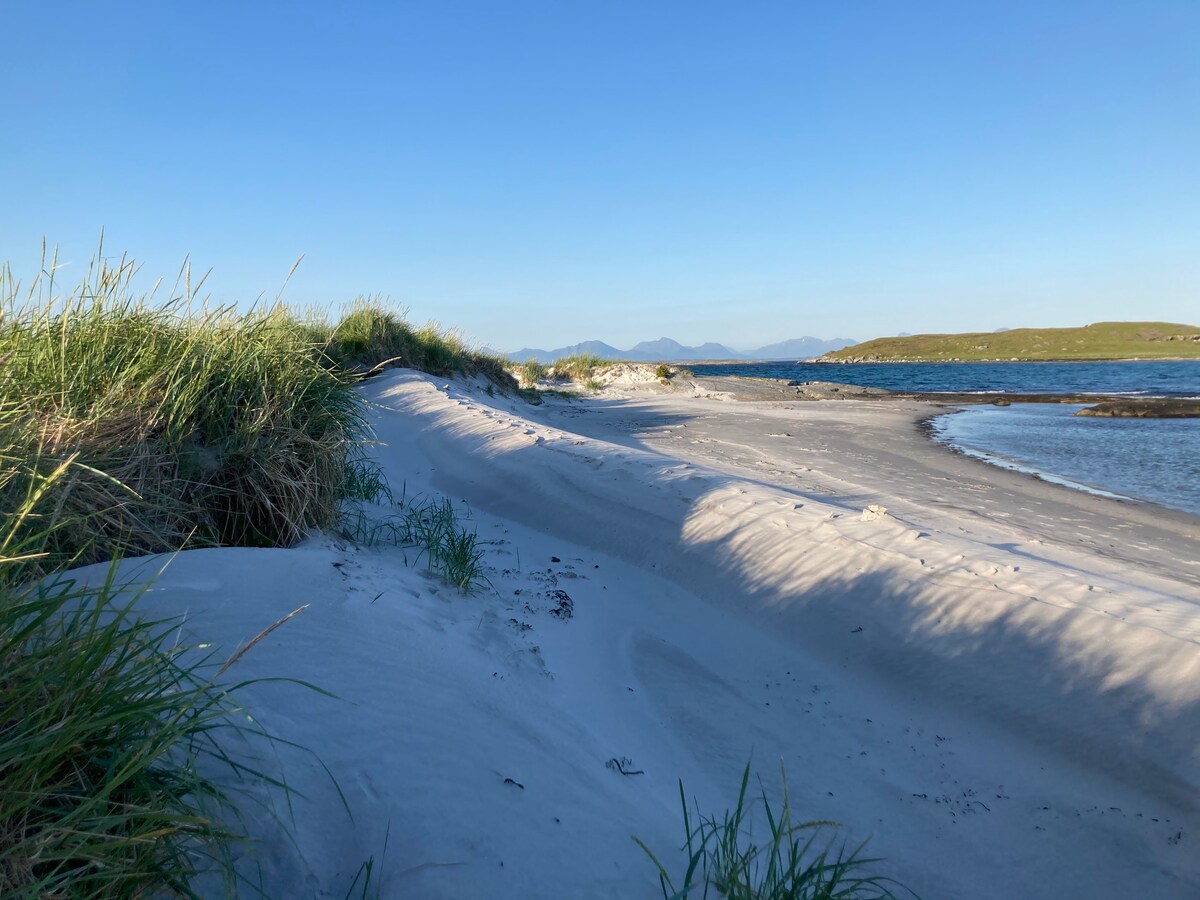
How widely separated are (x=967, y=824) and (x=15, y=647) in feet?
8.38

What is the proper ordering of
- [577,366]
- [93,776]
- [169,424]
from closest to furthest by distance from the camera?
[93,776]
[169,424]
[577,366]

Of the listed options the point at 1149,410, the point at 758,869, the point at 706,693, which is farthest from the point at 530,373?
the point at 758,869

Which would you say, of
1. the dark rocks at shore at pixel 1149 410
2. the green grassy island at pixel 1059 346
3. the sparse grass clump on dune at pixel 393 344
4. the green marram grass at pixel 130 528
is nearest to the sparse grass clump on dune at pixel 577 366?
the sparse grass clump on dune at pixel 393 344

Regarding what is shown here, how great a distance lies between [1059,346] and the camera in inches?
2430

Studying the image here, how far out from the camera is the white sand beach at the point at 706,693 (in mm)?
1648

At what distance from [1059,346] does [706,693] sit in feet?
234

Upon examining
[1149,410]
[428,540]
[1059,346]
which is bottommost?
[428,540]

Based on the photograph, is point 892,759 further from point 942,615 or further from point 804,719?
point 942,615

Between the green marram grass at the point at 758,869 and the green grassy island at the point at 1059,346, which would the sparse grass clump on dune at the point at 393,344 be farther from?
the green grassy island at the point at 1059,346

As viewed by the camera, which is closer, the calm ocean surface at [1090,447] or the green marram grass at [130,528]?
the green marram grass at [130,528]

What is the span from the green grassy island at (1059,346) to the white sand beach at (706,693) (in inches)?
2324

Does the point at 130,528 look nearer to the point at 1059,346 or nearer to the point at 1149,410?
the point at 1149,410

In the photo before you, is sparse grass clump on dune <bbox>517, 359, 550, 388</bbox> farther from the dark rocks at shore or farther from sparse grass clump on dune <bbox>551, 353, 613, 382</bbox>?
the dark rocks at shore

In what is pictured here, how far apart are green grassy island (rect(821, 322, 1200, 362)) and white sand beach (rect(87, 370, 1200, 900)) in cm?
5902
